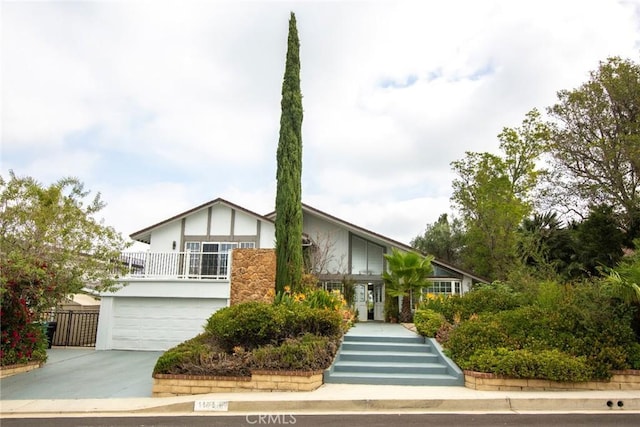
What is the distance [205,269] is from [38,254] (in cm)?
643

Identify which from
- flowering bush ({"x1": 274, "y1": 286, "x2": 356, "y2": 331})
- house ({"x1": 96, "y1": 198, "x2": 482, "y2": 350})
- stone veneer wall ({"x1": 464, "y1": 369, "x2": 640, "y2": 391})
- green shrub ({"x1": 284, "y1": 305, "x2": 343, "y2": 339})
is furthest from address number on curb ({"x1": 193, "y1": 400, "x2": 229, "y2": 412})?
house ({"x1": 96, "y1": 198, "x2": 482, "y2": 350})

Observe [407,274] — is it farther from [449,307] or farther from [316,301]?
[316,301]

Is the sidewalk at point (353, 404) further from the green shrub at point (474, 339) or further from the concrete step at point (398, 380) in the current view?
the green shrub at point (474, 339)

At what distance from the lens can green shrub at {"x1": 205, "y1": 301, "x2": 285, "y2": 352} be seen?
937cm

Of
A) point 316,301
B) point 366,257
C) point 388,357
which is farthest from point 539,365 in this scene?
point 366,257

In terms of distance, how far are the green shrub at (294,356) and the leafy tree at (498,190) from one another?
19.8m

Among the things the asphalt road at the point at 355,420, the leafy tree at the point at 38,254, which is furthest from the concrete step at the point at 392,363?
the leafy tree at the point at 38,254

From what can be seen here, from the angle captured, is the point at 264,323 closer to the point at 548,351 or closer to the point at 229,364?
the point at 229,364

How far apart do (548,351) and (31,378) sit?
35.5ft

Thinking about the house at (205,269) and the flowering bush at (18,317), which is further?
the house at (205,269)

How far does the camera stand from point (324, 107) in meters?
16.5

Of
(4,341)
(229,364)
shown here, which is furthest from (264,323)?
(4,341)

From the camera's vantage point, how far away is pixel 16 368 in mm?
10453

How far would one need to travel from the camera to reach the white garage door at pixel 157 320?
14.4 m
